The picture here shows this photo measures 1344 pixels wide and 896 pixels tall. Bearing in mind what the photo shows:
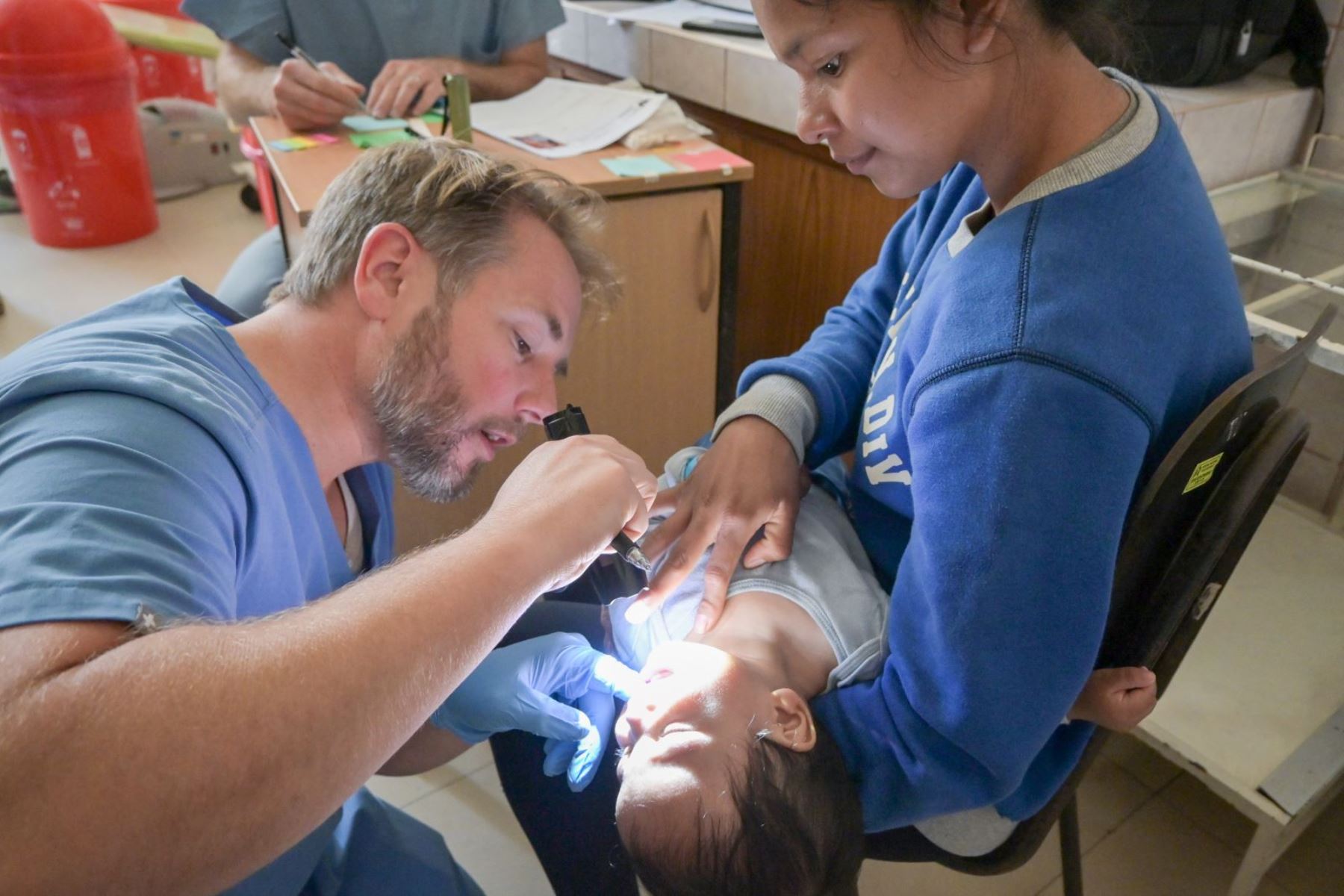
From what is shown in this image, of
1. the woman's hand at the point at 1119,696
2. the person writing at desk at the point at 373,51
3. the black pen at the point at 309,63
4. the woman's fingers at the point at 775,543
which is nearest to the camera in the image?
the woman's hand at the point at 1119,696

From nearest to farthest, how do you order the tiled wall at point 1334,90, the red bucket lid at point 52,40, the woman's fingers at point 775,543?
the woman's fingers at point 775,543
the tiled wall at point 1334,90
the red bucket lid at point 52,40

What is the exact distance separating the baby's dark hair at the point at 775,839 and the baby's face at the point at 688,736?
0.02m

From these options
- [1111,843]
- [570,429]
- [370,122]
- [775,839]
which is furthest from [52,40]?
[1111,843]

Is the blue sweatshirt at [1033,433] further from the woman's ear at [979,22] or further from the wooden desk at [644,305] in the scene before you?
the wooden desk at [644,305]

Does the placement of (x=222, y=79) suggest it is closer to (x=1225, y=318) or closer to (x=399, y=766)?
(x=399, y=766)

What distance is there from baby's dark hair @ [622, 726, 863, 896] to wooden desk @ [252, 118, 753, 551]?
1039mm

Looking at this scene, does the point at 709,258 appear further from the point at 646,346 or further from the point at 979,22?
the point at 979,22

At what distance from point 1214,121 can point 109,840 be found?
184cm

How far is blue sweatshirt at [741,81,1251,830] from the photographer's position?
2.45 feet

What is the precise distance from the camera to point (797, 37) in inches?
31.7

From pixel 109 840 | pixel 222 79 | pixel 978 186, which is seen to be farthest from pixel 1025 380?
pixel 222 79

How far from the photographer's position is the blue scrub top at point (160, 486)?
592 millimetres

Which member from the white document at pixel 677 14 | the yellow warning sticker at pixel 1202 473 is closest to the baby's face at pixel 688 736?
the yellow warning sticker at pixel 1202 473

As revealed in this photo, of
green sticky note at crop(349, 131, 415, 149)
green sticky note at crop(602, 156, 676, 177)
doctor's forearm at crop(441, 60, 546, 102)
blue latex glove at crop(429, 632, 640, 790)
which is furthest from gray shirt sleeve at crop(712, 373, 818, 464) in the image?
doctor's forearm at crop(441, 60, 546, 102)
